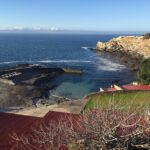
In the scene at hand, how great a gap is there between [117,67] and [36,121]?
6945cm

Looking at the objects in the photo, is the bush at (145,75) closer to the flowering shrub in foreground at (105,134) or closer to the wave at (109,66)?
the wave at (109,66)

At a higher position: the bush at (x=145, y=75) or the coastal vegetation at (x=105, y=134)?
the coastal vegetation at (x=105, y=134)

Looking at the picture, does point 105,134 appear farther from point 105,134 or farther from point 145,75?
point 145,75

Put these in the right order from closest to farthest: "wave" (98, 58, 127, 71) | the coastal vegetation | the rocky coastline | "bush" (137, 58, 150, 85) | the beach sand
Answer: the coastal vegetation < the beach sand < the rocky coastline < "bush" (137, 58, 150, 85) < "wave" (98, 58, 127, 71)

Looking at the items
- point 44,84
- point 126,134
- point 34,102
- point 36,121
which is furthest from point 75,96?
point 126,134

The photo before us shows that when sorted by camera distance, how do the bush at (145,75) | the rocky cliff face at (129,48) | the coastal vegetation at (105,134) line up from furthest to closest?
1. the rocky cliff face at (129,48)
2. the bush at (145,75)
3. the coastal vegetation at (105,134)

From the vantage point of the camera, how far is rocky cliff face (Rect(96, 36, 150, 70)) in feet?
356

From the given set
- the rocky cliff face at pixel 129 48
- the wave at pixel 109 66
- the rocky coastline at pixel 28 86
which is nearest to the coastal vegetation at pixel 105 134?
the rocky coastline at pixel 28 86

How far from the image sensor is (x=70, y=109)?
40.5 m

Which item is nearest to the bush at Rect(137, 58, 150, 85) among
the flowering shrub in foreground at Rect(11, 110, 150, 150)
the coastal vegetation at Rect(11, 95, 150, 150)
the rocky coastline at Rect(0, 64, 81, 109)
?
the rocky coastline at Rect(0, 64, 81, 109)

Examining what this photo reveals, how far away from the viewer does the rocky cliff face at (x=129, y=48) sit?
108 metres

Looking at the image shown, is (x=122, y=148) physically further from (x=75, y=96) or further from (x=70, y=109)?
(x=75, y=96)

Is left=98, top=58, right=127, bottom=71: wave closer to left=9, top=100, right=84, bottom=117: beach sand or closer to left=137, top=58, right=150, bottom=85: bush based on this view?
left=137, top=58, right=150, bottom=85: bush

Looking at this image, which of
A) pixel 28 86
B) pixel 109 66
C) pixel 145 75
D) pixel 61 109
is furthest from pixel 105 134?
pixel 109 66
